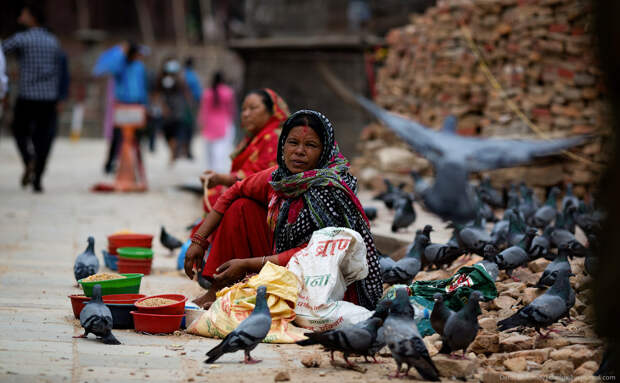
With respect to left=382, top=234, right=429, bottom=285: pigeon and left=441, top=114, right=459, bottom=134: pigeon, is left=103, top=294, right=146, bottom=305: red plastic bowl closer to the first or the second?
left=382, top=234, right=429, bottom=285: pigeon

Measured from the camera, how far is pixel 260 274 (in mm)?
4508

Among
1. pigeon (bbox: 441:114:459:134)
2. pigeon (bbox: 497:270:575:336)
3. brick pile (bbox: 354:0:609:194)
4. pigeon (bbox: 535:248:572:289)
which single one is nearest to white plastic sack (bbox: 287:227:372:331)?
pigeon (bbox: 497:270:575:336)

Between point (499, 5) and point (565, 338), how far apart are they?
7.61m

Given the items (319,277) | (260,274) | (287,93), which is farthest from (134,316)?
(287,93)

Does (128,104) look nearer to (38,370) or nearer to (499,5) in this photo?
(499,5)

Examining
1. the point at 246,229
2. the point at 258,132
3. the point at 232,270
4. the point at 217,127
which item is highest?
the point at 258,132

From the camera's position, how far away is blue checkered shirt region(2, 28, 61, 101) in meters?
11.3

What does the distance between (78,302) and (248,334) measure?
55.0 inches

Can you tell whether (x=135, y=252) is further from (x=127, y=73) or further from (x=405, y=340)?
(x=127, y=73)

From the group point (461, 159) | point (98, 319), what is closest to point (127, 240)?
point (98, 319)

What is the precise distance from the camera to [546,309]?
14.7 feet

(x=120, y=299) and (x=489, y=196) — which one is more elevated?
(x=120, y=299)

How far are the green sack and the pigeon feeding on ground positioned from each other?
745mm

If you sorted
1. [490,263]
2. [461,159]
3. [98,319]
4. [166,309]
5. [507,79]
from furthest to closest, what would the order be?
[507,79] < [461,159] < [490,263] < [166,309] < [98,319]
